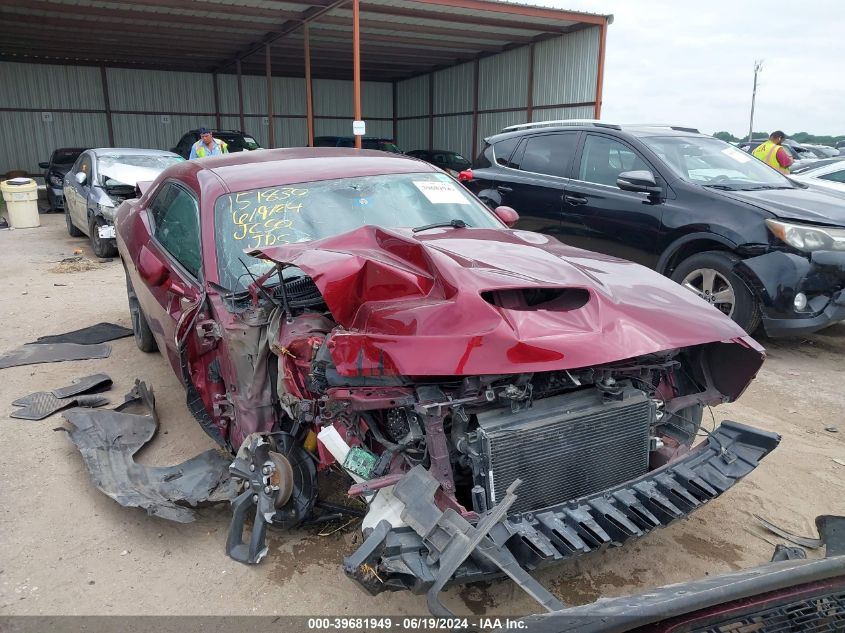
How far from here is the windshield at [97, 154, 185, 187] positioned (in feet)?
31.2

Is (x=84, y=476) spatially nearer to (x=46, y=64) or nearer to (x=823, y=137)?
(x=46, y=64)

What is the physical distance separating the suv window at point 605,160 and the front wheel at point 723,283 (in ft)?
3.46

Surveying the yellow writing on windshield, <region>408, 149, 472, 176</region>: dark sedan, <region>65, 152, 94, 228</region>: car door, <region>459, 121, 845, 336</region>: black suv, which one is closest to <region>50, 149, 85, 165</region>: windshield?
<region>65, 152, 94, 228</region>: car door

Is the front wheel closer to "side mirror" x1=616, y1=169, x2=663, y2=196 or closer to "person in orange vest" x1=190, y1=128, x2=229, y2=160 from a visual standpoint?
"side mirror" x1=616, y1=169, x2=663, y2=196

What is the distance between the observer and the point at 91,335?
5961 millimetres

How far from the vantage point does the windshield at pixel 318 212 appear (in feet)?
11.0

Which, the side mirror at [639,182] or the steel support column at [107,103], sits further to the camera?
the steel support column at [107,103]

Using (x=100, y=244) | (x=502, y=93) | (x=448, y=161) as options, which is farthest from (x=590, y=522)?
(x=502, y=93)

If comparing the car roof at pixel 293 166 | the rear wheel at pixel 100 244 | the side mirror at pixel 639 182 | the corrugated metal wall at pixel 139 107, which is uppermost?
the corrugated metal wall at pixel 139 107

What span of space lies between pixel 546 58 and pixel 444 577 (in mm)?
17396

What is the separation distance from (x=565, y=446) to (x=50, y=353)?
485 cm

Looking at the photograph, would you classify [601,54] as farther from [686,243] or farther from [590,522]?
[590,522]

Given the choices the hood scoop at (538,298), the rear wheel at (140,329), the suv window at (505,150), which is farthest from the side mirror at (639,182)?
the rear wheel at (140,329)

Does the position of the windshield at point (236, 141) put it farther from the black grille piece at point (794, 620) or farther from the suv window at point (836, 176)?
the black grille piece at point (794, 620)
